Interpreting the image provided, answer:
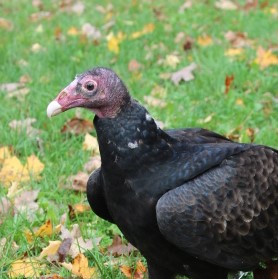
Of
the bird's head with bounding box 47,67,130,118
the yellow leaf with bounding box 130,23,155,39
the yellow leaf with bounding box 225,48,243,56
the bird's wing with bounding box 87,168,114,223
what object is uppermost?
the bird's head with bounding box 47,67,130,118

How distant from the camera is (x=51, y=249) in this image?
3.79 metres

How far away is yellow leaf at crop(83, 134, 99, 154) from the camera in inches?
193

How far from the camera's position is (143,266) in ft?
12.3

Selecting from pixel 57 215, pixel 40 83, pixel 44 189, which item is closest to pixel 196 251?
pixel 57 215

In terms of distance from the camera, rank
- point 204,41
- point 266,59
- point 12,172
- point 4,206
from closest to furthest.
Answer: point 4,206 → point 12,172 → point 266,59 → point 204,41

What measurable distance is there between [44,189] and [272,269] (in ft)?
5.32

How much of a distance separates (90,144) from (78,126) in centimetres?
29

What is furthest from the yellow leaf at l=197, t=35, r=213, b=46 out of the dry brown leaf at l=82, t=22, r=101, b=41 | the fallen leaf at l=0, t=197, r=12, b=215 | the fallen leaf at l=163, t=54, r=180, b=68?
the fallen leaf at l=0, t=197, r=12, b=215

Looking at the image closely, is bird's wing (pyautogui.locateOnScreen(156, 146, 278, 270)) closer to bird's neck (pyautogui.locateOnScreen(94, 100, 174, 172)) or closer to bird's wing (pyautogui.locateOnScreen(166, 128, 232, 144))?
bird's neck (pyautogui.locateOnScreen(94, 100, 174, 172))

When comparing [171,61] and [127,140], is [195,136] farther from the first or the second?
[171,61]

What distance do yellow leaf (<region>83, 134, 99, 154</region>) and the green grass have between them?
0.19 ft

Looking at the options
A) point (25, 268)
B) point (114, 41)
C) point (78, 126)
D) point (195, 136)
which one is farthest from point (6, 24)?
point (195, 136)

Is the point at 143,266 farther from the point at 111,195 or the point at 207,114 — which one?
the point at 207,114

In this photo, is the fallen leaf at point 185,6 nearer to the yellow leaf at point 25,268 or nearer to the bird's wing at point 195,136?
the bird's wing at point 195,136
